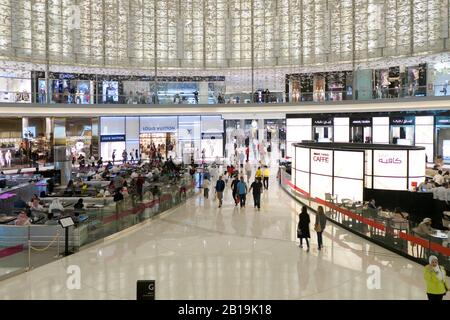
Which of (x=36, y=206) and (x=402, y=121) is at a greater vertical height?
(x=402, y=121)

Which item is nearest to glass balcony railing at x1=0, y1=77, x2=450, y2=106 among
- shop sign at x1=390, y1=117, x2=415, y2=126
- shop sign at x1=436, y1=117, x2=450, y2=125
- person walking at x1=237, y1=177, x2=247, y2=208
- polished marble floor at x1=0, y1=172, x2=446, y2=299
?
shop sign at x1=390, y1=117, x2=415, y2=126

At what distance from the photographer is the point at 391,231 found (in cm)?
1144

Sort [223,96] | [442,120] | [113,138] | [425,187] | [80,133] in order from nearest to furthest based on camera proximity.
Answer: [425,187]
[442,120]
[223,96]
[113,138]
[80,133]

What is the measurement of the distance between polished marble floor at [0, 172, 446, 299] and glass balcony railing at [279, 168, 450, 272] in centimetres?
25

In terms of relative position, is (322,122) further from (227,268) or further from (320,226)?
(227,268)

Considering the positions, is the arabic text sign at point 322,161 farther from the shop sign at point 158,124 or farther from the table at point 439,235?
the shop sign at point 158,124

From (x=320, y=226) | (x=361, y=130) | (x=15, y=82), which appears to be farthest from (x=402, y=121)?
(x=15, y=82)

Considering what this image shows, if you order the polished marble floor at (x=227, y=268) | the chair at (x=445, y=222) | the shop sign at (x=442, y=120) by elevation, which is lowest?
the polished marble floor at (x=227, y=268)

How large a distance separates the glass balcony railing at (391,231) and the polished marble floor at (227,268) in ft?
0.81

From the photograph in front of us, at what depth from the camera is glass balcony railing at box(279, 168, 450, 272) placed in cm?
974

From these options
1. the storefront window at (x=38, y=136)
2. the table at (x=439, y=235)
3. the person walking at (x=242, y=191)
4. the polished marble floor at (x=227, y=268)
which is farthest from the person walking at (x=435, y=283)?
the storefront window at (x=38, y=136)

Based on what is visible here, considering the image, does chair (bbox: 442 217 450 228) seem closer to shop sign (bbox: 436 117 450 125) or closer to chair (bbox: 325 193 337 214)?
chair (bbox: 325 193 337 214)

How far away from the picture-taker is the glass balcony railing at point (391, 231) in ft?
31.9

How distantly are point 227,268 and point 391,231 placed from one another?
4.13 meters
